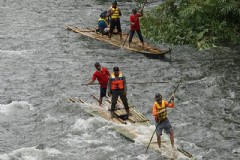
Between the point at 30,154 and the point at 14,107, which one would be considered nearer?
the point at 30,154

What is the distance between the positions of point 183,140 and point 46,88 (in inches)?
299

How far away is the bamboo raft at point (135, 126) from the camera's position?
568 inches

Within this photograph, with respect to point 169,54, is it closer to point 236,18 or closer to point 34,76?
point 236,18

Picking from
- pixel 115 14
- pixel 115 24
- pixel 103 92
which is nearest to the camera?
pixel 103 92

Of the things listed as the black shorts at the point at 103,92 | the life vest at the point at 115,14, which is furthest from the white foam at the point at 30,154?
the life vest at the point at 115,14

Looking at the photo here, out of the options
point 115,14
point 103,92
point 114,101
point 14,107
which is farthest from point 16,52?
point 114,101

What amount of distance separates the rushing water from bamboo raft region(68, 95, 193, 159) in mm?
261

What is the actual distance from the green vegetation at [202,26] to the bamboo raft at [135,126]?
31.5 feet

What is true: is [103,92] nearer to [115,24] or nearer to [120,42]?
[115,24]

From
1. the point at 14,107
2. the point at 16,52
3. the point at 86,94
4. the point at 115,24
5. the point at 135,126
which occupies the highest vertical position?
the point at 115,24

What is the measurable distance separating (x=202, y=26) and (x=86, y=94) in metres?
9.62

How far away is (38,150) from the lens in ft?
50.9

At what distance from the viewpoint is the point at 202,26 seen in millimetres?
26859

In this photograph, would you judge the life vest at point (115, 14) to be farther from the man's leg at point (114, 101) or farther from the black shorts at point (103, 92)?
the man's leg at point (114, 101)
